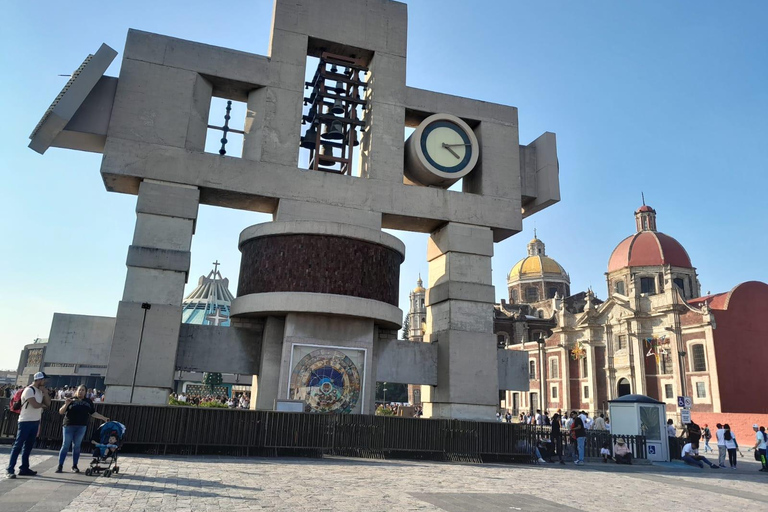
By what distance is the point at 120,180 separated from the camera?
20422 millimetres

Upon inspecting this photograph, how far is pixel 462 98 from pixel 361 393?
45.2 ft

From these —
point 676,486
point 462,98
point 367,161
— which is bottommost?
point 676,486

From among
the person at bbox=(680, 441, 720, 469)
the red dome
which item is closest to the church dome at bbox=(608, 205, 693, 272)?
the red dome

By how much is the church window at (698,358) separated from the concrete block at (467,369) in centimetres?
4167

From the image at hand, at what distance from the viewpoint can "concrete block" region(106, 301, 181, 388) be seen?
18.4 metres

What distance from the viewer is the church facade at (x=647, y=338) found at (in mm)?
52625

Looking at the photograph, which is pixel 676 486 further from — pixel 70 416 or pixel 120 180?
pixel 120 180

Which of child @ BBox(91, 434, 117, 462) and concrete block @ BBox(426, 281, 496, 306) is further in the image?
concrete block @ BBox(426, 281, 496, 306)

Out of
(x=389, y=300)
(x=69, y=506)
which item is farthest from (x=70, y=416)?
(x=389, y=300)

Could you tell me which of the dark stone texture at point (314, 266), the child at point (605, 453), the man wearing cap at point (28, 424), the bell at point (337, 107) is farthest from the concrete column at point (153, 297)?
the child at point (605, 453)

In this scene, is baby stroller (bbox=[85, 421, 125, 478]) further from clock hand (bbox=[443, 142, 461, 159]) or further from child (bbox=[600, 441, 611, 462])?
child (bbox=[600, 441, 611, 462])

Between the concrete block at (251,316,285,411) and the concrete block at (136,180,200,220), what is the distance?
16.2ft

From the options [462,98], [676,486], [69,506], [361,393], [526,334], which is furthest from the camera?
[526,334]

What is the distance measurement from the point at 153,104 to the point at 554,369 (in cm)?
6615
